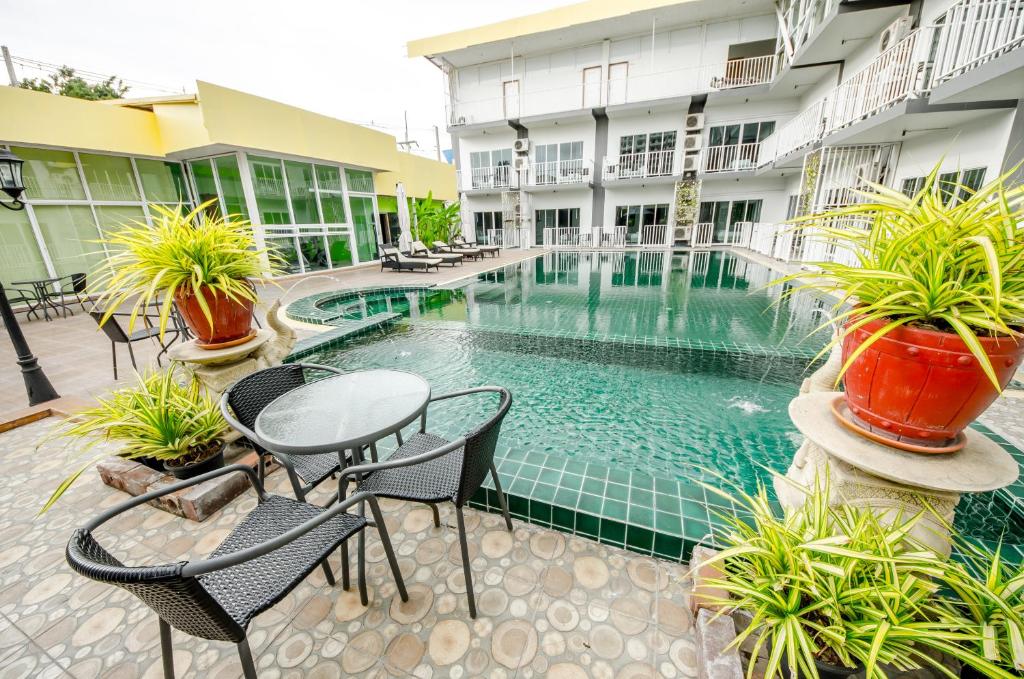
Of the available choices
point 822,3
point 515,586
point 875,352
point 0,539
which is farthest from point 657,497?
point 822,3

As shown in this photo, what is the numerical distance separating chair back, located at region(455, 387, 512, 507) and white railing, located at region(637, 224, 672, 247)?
1575cm

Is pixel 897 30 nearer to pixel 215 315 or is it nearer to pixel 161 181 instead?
pixel 215 315

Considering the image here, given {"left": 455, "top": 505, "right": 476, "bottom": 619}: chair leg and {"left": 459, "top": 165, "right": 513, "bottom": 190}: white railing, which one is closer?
{"left": 455, "top": 505, "right": 476, "bottom": 619}: chair leg

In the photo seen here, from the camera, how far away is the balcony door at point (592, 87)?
15.0m

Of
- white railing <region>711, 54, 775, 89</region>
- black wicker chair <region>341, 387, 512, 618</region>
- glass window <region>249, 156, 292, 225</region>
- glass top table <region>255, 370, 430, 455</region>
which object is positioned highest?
white railing <region>711, 54, 775, 89</region>

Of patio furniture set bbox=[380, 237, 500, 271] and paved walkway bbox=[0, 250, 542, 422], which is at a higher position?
patio furniture set bbox=[380, 237, 500, 271]

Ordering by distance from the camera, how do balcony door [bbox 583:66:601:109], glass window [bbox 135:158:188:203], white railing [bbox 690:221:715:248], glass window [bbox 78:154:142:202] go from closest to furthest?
1. glass window [bbox 78:154:142:202]
2. glass window [bbox 135:158:188:203]
3. white railing [bbox 690:221:715:248]
4. balcony door [bbox 583:66:601:109]

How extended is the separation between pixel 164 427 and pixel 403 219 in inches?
533

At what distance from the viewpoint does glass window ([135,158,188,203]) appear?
9.20m

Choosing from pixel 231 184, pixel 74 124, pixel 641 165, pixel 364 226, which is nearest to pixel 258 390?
pixel 74 124

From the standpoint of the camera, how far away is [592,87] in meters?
15.1

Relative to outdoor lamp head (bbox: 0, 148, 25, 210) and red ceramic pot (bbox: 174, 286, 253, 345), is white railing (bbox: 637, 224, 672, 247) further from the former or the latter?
outdoor lamp head (bbox: 0, 148, 25, 210)

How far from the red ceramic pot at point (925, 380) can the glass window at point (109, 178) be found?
13007mm

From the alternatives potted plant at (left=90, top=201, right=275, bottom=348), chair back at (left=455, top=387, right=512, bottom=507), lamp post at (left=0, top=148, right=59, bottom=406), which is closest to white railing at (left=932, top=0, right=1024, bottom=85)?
chair back at (left=455, top=387, right=512, bottom=507)
